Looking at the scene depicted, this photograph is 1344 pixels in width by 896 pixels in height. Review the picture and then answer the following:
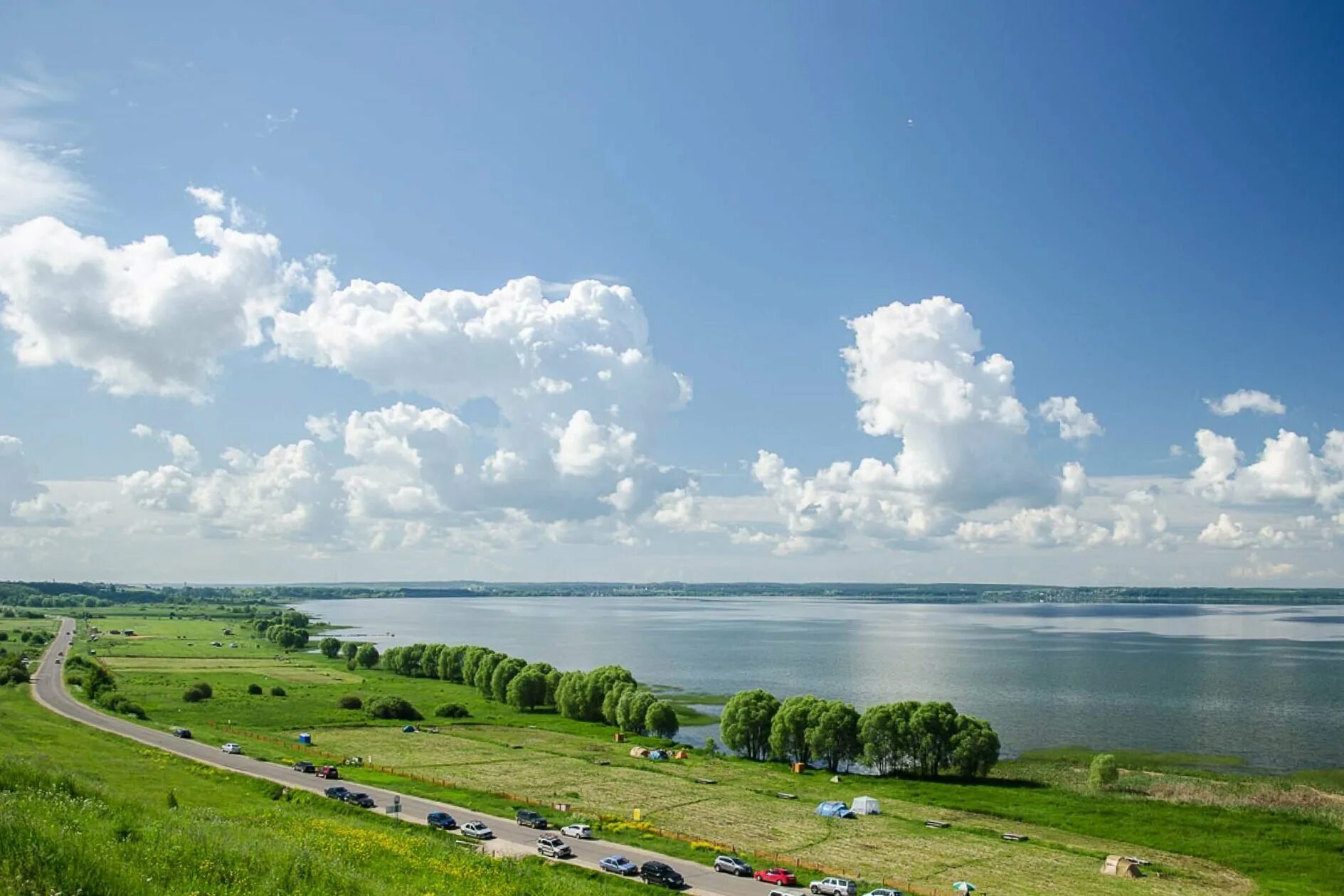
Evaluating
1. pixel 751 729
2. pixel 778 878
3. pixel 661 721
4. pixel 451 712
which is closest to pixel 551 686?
pixel 451 712

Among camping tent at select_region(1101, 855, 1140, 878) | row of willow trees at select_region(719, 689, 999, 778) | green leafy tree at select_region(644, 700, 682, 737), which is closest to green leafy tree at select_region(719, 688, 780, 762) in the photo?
row of willow trees at select_region(719, 689, 999, 778)

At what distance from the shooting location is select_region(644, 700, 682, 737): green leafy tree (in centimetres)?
11206

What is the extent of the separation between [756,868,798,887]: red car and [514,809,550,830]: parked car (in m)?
17.4

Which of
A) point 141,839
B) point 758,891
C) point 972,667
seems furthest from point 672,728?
point 972,667

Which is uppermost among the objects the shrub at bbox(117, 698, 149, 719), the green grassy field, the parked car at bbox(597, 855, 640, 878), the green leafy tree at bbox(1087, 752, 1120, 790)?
the green grassy field

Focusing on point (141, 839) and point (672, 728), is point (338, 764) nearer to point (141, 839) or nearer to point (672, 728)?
point (672, 728)

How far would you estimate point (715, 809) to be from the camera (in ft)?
240

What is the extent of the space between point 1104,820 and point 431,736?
74.7 metres

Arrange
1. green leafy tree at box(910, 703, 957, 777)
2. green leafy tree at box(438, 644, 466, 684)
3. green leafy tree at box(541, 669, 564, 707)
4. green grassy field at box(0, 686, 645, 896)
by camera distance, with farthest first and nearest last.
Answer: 1. green leafy tree at box(438, 644, 466, 684)
2. green leafy tree at box(541, 669, 564, 707)
3. green leafy tree at box(910, 703, 957, 777)
4. green grassy field at box(0, 686, 645, 896)

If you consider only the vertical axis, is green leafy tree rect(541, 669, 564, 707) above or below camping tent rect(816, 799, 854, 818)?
below

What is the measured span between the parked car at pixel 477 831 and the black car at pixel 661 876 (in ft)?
40.9

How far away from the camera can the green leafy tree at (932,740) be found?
306 feet

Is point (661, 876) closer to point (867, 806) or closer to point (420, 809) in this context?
point (420, 809)

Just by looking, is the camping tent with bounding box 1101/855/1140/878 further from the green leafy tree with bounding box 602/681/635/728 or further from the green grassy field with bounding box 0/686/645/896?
the green leafy tree with bounding box 602/681/635/728
